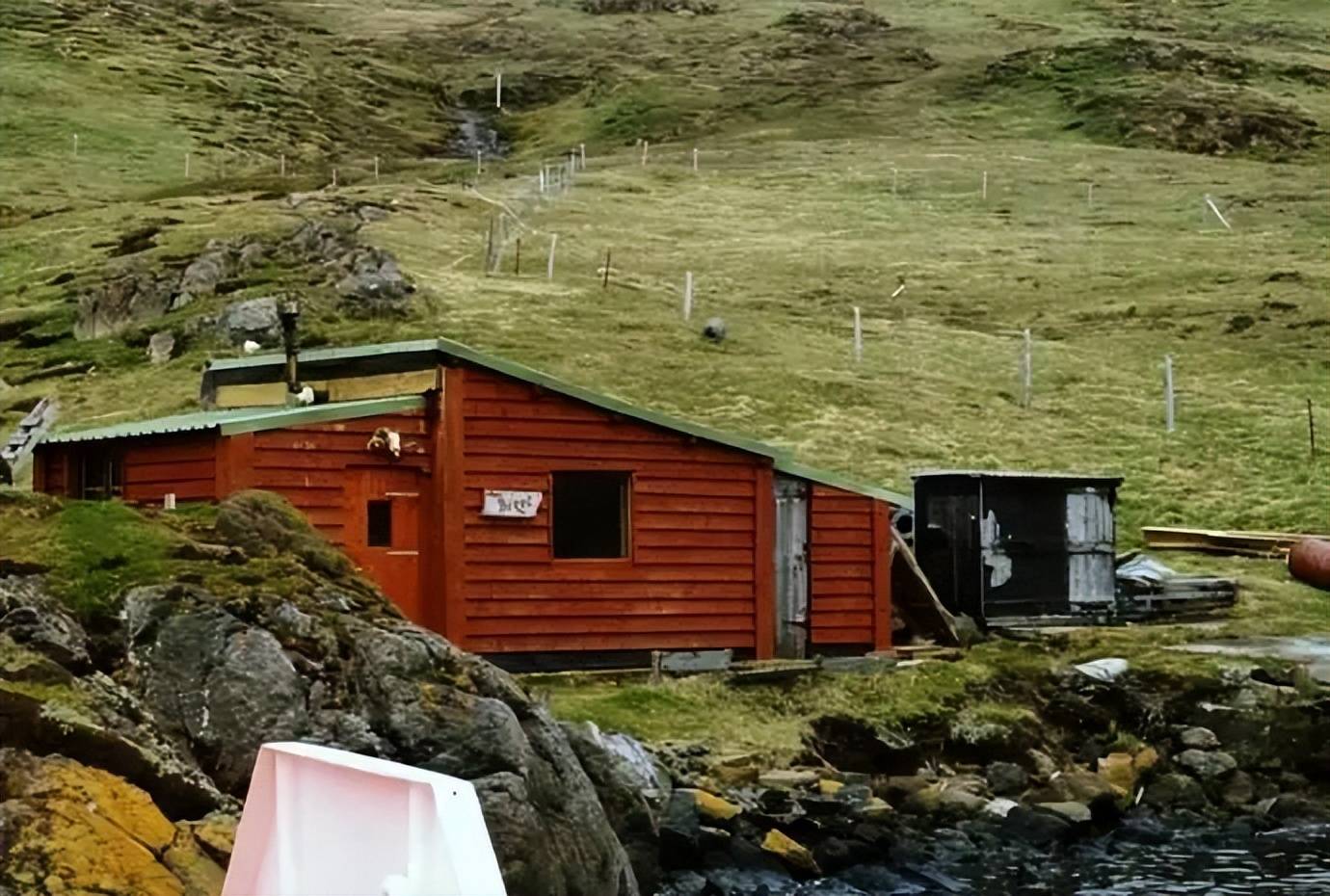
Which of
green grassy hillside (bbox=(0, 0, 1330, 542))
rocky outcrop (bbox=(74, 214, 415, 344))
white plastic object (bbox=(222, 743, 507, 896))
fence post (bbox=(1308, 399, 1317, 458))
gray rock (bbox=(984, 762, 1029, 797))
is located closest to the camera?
white plastic object (bbox=(222, 743, 507, 896))

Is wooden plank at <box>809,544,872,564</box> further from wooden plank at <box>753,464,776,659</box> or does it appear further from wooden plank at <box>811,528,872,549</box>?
wooden plank at <box>753,464,776,659</box>

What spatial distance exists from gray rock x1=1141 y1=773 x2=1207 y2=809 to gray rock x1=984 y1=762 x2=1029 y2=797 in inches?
54.5

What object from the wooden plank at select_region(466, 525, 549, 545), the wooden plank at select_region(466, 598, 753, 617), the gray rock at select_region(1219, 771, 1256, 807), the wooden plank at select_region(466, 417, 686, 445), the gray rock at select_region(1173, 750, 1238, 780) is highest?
the wooden plank at select_region(466, 417, 686, 445)

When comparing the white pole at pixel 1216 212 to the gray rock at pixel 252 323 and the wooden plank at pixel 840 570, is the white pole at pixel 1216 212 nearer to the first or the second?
the gray rock at pixel 252 323

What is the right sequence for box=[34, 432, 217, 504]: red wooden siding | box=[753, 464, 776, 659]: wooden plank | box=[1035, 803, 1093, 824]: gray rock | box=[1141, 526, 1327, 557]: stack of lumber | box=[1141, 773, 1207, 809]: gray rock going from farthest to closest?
box=[1141, 526, 1327, 557]: stack of lumber
box=[753, 464, 776, 659]: wooden plank
box=[34, 432, 217, 504]: red wooden siding
box=[1141, 773, 1207, 809]: gray rock
box=[1035, 803, 1093, 824]: gray rock

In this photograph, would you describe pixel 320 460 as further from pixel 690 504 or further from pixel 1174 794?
pixel 1174 794

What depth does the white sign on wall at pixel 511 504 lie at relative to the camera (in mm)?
22531

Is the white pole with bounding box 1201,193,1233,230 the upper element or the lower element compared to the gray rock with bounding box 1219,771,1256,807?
upper

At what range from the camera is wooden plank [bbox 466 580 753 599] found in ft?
74.2

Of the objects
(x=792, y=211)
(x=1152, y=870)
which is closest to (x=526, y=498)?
(x=1152, y=870)

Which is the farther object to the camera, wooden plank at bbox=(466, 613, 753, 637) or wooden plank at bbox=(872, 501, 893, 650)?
wooden plank at bbox=(872, 501, 893, 650)

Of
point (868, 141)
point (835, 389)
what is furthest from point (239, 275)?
point (868, 141)

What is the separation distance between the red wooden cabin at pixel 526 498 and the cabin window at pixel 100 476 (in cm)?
4

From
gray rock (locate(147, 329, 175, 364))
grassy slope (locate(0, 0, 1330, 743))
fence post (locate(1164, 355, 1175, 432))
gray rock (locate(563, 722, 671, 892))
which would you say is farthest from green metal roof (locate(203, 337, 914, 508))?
fence post (locate(1164, 355, 1175, 432))
